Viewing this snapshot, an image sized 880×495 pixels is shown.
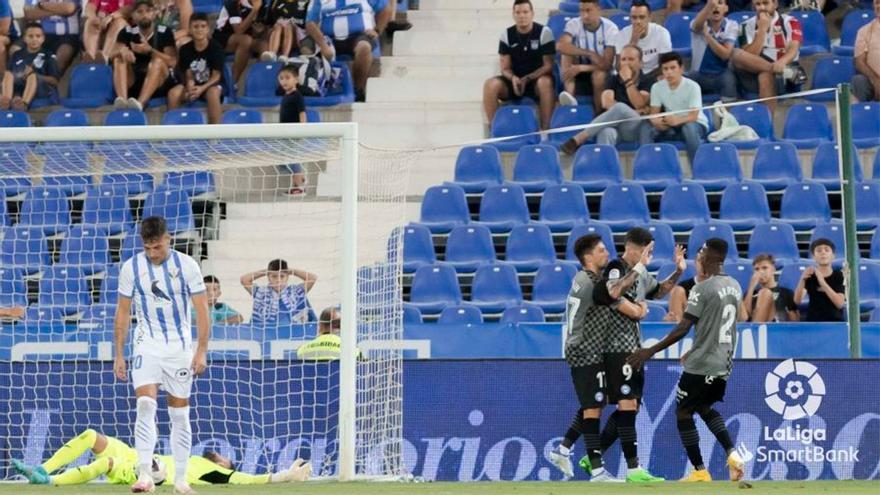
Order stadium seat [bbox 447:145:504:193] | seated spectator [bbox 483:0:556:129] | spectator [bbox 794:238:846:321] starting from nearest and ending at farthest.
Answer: spectator [bbox 794:238:846:321], stadium seat [bbox 447:145:504:193], seated spectator [bbox 483:0:556:129]

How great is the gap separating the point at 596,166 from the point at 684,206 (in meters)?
1.15

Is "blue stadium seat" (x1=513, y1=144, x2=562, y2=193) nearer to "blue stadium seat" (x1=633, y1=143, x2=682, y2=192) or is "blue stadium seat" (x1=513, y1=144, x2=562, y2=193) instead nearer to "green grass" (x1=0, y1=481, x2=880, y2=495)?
"blue stadium seat" (x1=633, y1=143, x2=682, y2=192)

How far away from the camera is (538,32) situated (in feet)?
65.5

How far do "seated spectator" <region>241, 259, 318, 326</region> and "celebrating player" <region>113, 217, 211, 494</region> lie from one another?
3.95 metres

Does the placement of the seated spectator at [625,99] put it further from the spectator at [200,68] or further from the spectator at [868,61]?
the spectator at [200,68]

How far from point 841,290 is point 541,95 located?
4772 millimetres

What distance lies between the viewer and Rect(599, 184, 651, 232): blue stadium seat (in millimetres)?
18203

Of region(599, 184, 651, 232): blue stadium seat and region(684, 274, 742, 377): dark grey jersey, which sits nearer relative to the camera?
region(684, 274, 742, 377): dark grey jersey

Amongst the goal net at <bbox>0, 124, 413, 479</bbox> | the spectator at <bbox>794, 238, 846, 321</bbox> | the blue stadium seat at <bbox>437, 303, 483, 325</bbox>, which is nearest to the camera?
the goal net at <bbox>0, 124, 413, 479</bbox>

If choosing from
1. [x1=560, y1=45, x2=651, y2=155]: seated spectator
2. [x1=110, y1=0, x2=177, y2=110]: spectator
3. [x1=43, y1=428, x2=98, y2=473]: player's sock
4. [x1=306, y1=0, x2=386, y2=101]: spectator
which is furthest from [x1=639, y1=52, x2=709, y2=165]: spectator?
[x1=43, y1=428, x2=98, y2=473]: player's sock

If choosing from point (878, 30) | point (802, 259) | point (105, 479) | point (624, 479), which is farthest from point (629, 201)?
point (105, 479)

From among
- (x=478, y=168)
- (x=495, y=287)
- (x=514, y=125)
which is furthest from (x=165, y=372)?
(x=514, y=125)

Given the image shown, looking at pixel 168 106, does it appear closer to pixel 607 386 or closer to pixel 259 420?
pixel 259 420

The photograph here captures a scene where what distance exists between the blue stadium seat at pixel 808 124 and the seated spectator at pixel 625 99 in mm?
1477
